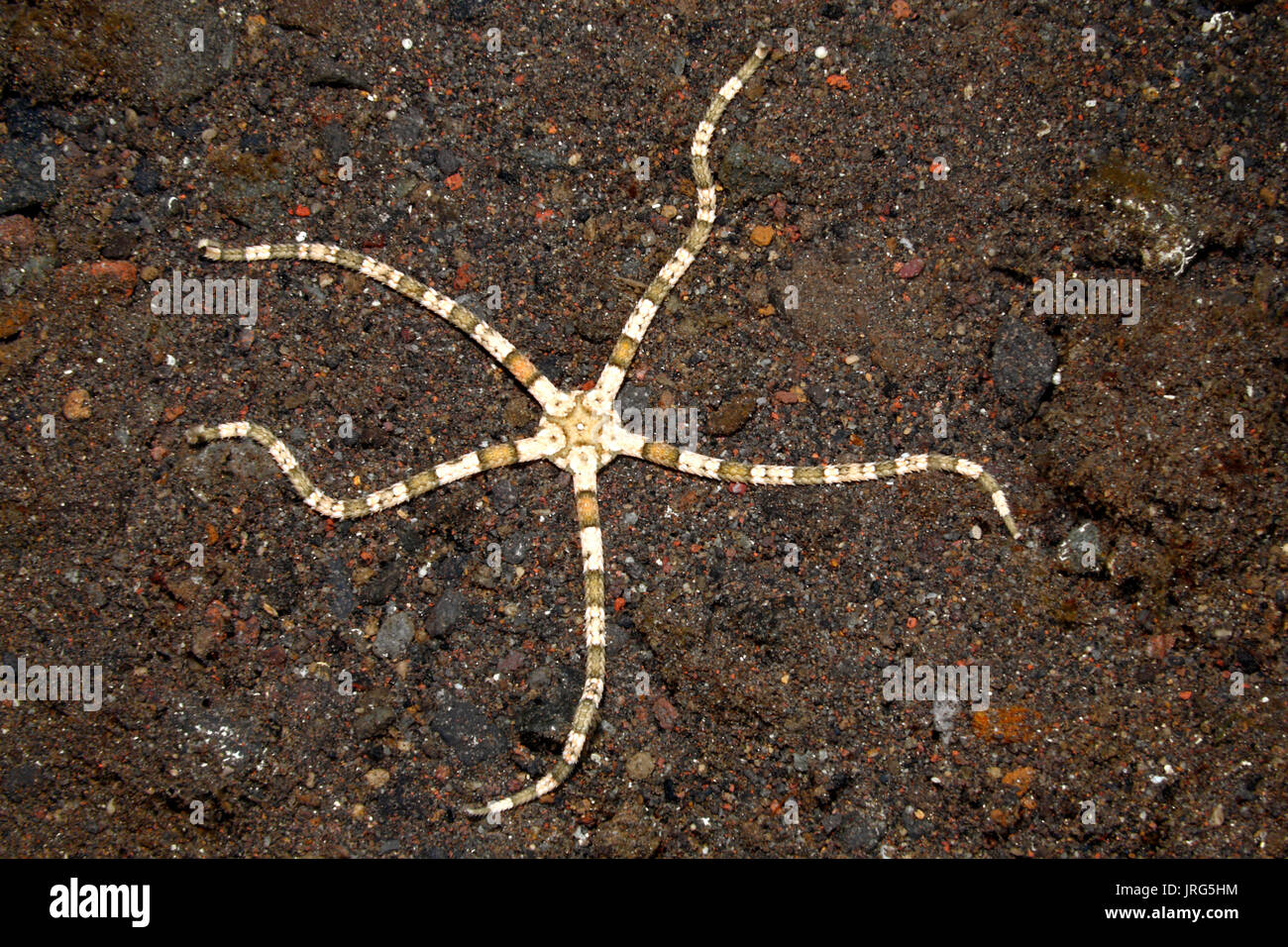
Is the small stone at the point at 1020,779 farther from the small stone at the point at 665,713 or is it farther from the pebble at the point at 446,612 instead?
the pebble at the point at 446,612

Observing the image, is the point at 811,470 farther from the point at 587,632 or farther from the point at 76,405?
the point at 76,405

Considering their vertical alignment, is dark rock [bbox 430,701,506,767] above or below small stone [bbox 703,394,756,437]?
below

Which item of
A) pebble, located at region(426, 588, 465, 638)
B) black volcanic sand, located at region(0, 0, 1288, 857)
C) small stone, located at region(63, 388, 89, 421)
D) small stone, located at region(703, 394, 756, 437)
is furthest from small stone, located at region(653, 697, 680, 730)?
small stone, located at region(63, 388, 89, 421)

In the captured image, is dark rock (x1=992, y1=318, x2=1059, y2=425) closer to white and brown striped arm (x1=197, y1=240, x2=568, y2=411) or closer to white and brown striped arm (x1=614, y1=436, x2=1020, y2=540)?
white and brown striped arm (x1=614, y1=436, x2=1020, y2=540)

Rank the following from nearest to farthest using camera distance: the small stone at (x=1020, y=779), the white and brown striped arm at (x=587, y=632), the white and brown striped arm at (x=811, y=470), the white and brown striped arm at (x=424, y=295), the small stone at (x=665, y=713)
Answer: the small stone at (x=1020, y=779)
the white and brown striped arm at (x=587, y=632)
the small stone at (x=665, y=713)
the white and brown striped arm at (x=811, y=470)
the white and brown striped arm at (x=424, y=295)

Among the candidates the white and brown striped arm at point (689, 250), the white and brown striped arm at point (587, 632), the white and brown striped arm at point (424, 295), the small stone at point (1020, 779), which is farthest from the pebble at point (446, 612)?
the small stone at point (1020, 779)

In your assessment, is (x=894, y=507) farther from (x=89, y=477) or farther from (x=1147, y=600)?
(x=89, y=477)

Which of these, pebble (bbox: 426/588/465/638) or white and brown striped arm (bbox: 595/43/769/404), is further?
white and brown striped arm (bbox: 595/43/769/404)
